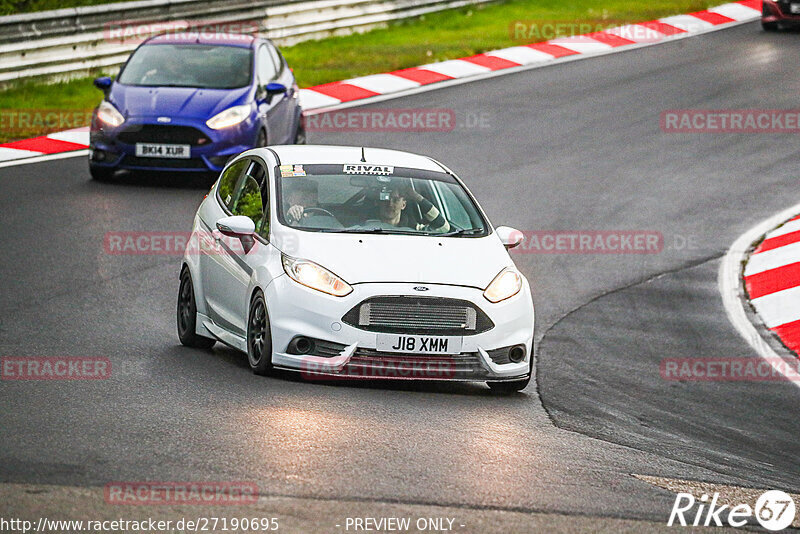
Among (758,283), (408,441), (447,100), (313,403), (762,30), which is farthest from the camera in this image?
(762,30)

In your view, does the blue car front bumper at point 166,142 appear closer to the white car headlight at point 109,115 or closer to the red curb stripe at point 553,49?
the white car headlight at point 109,115

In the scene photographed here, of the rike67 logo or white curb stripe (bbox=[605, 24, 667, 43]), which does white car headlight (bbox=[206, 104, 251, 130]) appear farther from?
white curb stripe (bbox=[605, 24, 667, 43])

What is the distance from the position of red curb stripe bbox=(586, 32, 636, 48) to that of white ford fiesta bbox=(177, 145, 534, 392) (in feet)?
57.2

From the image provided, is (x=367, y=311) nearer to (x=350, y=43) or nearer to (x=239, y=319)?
(x=239, y=319)

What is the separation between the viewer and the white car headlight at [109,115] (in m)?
17.2

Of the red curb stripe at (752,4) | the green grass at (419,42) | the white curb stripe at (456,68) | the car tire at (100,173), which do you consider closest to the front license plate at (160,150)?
the car tire at (100,173)

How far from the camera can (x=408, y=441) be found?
7.88m

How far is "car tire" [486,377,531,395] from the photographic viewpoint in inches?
388

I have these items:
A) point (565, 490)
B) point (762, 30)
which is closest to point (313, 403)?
point (565, 490)

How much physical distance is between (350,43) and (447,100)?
5224 millimetres

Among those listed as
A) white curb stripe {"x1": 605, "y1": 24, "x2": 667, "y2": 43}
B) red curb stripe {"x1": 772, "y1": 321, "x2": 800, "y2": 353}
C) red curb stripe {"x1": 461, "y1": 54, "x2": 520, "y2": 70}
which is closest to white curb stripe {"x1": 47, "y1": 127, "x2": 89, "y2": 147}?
red curb stripe {"x1": 461, "y1": 54, "x2": 520, "y2": 70}

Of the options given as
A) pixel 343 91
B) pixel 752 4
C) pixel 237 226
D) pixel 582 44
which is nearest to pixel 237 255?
pixel 237 226

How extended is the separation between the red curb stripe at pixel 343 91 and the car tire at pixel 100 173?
591cm

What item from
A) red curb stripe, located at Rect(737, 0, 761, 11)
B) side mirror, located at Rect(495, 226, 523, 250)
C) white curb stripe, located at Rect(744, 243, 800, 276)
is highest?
side mirror, located at Rect(495, 226, 523, 250)
